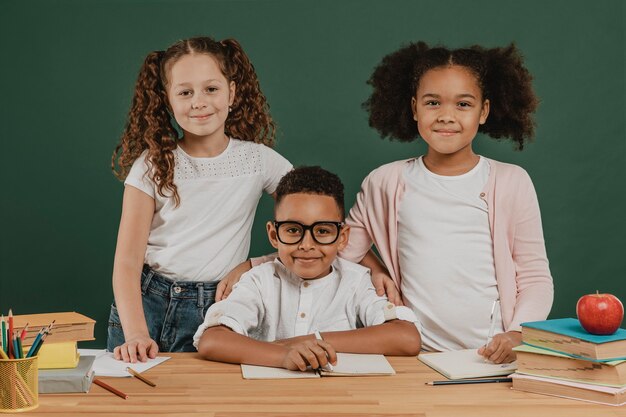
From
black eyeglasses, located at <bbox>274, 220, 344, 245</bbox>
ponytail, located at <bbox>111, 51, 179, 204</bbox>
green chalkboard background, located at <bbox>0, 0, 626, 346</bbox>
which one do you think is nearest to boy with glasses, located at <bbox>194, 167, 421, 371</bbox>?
black eyeglasses, located at <bbox>274, 220, 344, 245</bbox>

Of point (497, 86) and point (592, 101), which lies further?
point (592, 101)

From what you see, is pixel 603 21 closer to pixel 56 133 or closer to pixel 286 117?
pixel 286 117

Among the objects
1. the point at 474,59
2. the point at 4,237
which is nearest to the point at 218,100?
the point at 474,59

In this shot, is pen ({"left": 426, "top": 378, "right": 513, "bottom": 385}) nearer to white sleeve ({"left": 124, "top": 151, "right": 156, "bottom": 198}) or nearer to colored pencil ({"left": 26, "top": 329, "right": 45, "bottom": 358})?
colored pencil ({"left": 26, "top": 329, "right": 45, "bottom": 358})

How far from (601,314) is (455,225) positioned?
2.53 ft

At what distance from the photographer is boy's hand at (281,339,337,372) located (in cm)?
163

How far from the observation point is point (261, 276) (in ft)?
6.74

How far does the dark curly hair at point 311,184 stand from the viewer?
2.07 meters

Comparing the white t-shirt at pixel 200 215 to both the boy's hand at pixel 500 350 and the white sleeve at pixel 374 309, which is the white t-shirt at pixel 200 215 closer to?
the white sleeve at pixel 374 309

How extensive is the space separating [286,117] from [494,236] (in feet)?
3.96

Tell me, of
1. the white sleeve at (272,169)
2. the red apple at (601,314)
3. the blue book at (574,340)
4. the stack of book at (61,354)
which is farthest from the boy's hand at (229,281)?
the red apple at (601,314)

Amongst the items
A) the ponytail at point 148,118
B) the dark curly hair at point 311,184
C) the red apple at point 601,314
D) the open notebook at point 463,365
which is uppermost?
the ponytail at point 148,118

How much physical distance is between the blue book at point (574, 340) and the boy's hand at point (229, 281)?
2.96ft

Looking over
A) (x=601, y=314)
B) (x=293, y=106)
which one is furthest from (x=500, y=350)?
(x=293, y=106)
